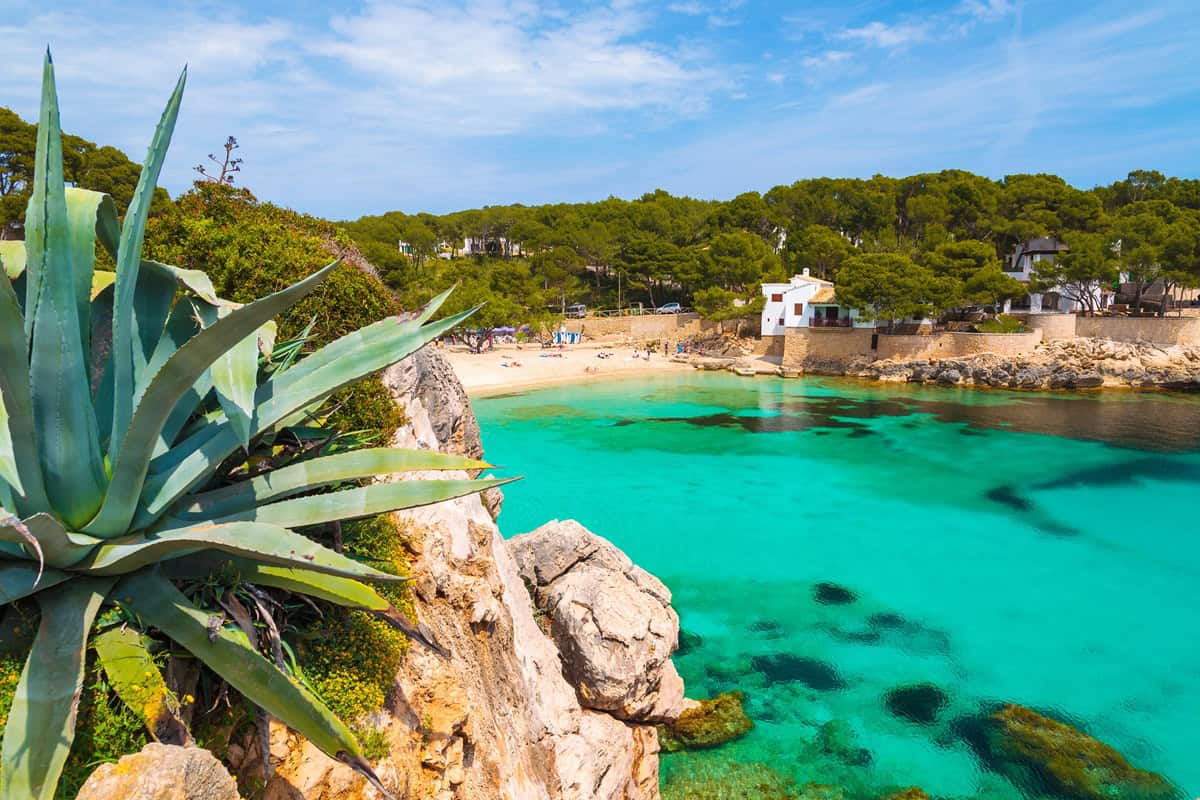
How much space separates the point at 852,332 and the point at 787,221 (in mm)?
25590

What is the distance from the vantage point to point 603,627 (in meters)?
8.59

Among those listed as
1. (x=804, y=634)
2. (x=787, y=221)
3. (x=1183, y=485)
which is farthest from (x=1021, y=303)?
(x=804, y=634)

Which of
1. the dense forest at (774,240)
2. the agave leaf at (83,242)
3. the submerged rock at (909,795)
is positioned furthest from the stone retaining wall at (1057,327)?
the agave leaf at (83,242)

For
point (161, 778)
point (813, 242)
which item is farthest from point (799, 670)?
point (813, 242)

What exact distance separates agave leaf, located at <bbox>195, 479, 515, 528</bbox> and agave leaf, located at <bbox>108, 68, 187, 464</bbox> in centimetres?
70

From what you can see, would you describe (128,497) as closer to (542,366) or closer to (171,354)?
(171,354)

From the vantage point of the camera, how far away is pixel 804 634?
12.6 m

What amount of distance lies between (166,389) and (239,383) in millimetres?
496

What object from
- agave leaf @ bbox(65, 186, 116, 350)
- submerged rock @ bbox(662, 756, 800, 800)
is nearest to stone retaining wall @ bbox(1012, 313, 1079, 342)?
submerged rock @ bbox(662, 756, 800, 800)

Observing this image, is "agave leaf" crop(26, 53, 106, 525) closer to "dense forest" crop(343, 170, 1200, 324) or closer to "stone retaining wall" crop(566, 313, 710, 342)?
"dense forest" crop(343, 170, 1200, 324)

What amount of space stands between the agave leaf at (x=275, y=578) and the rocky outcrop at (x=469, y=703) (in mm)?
762

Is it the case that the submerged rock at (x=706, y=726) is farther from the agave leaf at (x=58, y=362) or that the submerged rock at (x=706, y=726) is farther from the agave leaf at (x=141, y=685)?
the agave leaf at (x=58, y=362)

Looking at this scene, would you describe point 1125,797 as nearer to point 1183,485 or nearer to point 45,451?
point 45,451

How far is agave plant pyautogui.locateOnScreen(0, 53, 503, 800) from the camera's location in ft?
8.98
